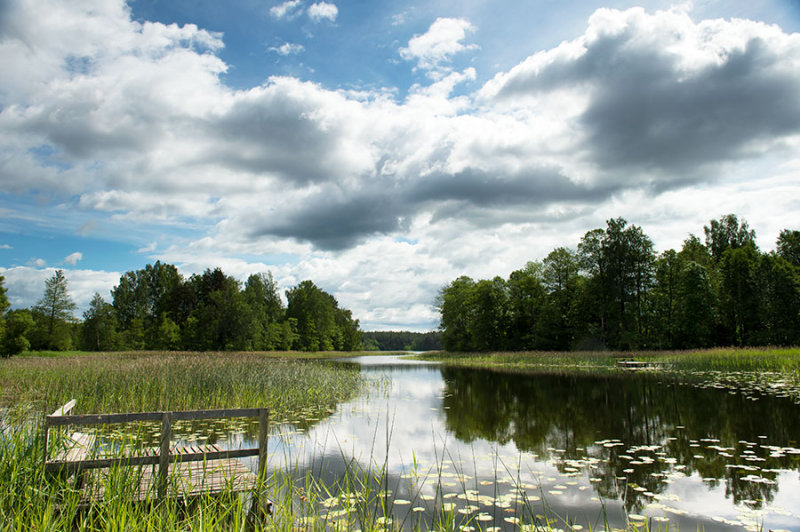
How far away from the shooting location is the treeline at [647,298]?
43.4m

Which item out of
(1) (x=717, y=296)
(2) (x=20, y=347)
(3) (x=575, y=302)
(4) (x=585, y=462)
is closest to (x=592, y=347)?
(3) (x=575, y=302)

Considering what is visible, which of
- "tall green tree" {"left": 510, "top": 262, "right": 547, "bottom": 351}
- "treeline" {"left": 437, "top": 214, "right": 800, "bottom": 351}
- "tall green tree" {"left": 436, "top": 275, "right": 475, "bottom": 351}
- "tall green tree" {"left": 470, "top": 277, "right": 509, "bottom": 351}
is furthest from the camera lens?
"tall green tree" {"left": 436, "top": 275, "right": 475, "bottom": 351}

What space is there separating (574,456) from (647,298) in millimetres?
45745

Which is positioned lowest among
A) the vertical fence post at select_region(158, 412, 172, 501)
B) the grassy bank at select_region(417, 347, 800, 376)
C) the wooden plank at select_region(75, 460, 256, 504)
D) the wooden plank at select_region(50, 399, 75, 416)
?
the grassy bank at select_region(417, 347, 800, 376)

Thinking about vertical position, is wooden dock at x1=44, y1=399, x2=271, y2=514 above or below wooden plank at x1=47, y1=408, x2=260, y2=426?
below

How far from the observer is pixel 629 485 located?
6754 millimetres

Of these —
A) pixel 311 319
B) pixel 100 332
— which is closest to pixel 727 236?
pixel 311 319

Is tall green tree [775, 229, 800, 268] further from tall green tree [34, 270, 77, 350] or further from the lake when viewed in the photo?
tall green tree [34, 270, 77, 350]

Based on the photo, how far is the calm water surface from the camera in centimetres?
568

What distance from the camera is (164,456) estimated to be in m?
5.11

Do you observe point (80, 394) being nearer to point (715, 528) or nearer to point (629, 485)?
point (629, 485)

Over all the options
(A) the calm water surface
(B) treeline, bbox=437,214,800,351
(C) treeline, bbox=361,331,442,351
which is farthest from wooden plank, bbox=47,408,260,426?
(C) treeline, bbox=361,331,442,351

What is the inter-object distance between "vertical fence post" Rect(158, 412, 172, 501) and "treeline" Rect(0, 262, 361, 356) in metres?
40.9

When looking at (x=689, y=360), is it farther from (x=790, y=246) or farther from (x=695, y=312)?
(x=790, y=246)
